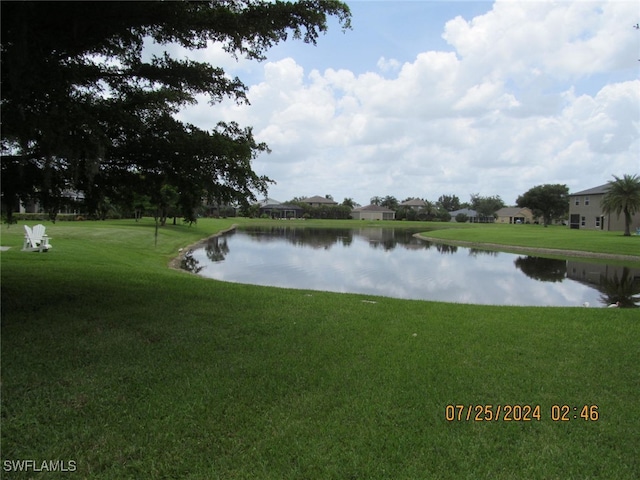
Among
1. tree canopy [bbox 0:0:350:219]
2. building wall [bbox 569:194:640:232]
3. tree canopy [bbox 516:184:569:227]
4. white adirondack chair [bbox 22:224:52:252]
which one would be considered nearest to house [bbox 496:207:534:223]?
tree canopy [bbox 516:184:569:227]

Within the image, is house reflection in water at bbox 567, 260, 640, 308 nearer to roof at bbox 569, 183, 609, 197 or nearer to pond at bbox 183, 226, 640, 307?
pond at bbox 183, 226, 640, 307

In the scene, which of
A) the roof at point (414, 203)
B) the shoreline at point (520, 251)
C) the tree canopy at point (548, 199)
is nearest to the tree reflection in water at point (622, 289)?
the shoreline at point (520, 251)

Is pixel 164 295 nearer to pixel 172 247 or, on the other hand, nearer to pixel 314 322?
pixel 314 322

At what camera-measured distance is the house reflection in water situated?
14.5 m

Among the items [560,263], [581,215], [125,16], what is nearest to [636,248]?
[560,263]

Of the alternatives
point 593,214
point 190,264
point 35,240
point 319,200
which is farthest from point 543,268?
point 319,200

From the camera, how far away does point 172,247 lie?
95.6 ft

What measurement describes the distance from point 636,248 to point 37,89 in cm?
3563

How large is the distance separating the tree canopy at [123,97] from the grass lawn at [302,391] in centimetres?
216

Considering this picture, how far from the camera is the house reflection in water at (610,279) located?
1448cm

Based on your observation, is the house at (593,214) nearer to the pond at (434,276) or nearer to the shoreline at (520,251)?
the shoreline at (520,251)

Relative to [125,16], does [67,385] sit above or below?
below

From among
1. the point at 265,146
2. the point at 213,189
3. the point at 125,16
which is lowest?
the point at 213,189

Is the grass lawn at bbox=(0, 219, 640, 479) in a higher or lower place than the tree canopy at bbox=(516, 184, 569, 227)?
lower
